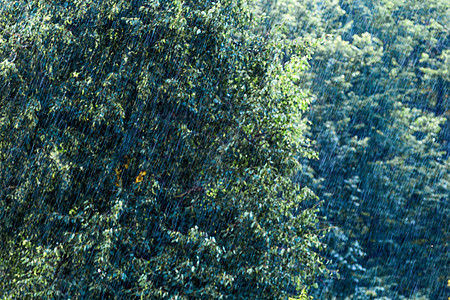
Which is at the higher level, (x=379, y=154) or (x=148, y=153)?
(x=148, y=153)

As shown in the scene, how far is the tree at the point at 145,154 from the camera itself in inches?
283

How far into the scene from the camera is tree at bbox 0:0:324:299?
7.20 metres

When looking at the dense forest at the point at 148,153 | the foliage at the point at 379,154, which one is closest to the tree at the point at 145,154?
the dense forest at the point at 148,153

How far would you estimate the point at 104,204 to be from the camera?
7.71m

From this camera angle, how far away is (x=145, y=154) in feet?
25.5

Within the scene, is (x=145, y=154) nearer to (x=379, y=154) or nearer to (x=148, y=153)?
(x=148, y=153)

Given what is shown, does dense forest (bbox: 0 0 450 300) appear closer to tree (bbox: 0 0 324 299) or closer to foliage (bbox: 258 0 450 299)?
tree (bbox: 0 0 324 299)

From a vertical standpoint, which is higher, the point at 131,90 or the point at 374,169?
the point at 131,90

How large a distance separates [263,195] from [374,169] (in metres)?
9.35

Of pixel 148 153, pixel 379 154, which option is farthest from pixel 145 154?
pixel 379 154

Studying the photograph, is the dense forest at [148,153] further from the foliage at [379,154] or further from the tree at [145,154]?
the foliage at [379,154]

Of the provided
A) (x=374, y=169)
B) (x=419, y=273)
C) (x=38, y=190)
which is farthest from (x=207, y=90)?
(x=419, y=273)

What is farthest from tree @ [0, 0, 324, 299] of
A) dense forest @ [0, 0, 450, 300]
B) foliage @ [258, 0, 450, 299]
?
foliage @ [258, 0, 450, 299]

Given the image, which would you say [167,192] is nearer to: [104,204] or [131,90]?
[104,204]
